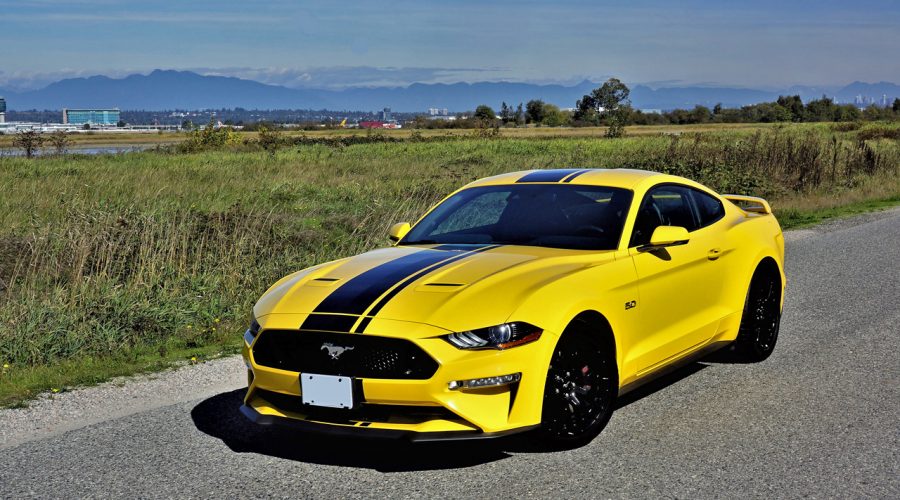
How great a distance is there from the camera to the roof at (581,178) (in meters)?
6.22

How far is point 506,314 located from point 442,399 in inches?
20.5

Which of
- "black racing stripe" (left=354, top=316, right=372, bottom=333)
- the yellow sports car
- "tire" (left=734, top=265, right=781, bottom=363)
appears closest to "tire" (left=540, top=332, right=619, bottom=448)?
the yellow sports car

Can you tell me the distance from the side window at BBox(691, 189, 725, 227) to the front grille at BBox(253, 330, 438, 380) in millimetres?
2888

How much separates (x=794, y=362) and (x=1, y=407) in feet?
17.9

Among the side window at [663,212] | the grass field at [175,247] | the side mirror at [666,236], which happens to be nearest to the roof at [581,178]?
the side window at [663,212]

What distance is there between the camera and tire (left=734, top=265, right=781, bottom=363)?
7.02 metres

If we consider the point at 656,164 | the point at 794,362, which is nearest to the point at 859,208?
the point at 656,164

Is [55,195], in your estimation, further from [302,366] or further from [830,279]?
[302,366]

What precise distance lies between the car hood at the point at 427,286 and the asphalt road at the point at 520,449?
2.49 ft

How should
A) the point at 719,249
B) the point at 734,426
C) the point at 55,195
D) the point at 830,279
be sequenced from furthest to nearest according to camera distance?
the point at 55,195 < the point at 830,279 < the point at 719,249 < the point at 734,426

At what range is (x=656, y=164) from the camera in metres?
21.6

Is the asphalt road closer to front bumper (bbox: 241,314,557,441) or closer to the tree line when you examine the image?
front bumper (bbox: 241,314,557,441)

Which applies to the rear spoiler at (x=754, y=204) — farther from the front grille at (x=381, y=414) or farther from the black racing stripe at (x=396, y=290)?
the front grille at (x=381, y=414)

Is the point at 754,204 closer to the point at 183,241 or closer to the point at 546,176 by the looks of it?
the point at 546,176
